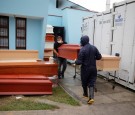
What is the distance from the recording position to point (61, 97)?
6762 millimetres

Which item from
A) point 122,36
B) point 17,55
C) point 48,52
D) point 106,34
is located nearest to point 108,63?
point 122,36

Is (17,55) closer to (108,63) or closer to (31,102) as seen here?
(31,102)

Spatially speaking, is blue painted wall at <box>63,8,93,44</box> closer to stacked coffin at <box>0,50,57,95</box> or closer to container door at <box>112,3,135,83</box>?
container door at <box>112,3,135,83</box>

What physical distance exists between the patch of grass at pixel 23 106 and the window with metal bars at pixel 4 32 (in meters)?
4.68

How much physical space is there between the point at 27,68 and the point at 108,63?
114 inches

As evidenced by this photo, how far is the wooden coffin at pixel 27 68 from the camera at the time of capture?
24.6ft

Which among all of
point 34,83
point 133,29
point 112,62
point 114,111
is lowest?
point 114,111

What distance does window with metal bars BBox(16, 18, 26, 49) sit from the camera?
10311 mm

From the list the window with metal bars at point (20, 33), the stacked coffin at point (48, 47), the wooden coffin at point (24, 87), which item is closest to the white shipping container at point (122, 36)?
the wooden coffin at point (24, 87)

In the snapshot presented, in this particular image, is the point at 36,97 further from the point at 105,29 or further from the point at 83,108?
the point at 105,29

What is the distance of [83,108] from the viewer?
578 cm

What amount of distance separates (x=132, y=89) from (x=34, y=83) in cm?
353

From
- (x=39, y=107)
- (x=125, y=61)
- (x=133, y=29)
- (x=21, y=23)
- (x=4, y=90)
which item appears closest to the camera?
(x=39, y=107)

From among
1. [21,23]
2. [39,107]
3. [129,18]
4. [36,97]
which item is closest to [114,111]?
[39,107]
